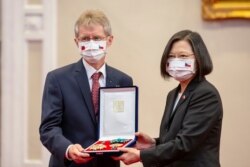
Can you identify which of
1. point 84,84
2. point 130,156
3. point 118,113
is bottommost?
point 130,156

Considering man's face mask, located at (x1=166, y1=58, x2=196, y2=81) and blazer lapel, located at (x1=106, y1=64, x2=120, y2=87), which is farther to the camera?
blazer lapel, located at (x1=106, y1=64, x2=120, y2=87)

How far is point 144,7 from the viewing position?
3.21m

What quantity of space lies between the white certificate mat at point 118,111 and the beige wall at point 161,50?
1.27m

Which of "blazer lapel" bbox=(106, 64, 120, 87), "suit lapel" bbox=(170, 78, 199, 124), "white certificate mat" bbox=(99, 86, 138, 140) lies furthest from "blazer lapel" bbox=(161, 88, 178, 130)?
"blazer lapel" bbox=(106, 64, 120, 87)

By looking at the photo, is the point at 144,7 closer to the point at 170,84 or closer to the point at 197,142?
the point at 170,84

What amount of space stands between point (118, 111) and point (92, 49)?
0.94ft

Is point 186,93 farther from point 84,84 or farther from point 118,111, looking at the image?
point 84,84

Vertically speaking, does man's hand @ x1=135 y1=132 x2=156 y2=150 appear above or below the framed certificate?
below

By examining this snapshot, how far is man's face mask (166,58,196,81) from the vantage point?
1.89 meters

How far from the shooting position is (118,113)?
1.98 metres

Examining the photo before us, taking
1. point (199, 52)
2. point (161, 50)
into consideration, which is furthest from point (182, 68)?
point (161, 50)

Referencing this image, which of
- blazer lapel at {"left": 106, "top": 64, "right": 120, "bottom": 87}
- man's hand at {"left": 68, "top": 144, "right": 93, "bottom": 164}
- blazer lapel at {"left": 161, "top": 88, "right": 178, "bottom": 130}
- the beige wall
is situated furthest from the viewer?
the beige wall

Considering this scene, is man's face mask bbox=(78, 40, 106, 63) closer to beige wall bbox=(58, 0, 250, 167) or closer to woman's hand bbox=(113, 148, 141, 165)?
woman's hand bbox=(113, 148, 141, 165)

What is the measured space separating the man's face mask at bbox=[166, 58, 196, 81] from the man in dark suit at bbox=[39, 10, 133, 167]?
11.4 inches
